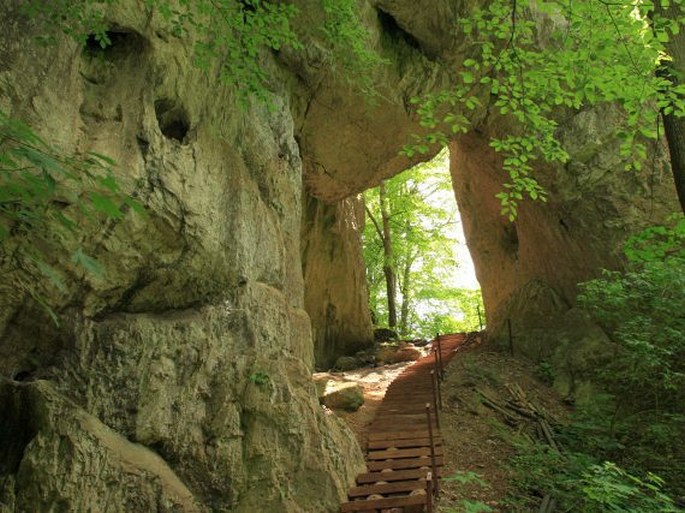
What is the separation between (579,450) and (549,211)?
25.3 feet

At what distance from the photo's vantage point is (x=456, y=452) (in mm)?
9211

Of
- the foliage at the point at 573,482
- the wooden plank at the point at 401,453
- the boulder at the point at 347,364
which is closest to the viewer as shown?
the foliage at the point at 573,482

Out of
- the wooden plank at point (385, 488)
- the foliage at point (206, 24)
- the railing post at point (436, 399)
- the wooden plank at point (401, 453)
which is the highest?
the foliage at point (206, 24)

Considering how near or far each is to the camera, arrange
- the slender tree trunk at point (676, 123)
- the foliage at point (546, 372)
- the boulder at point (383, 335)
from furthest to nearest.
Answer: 1. the boulder at point (383, 335)
2. the foliage at point (546, 372)
3. the slender tree trunk at point (676, 123)

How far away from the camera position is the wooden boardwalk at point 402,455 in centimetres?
677

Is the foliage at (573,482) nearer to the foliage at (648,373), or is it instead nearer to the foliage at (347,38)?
the foliage at (648,373)

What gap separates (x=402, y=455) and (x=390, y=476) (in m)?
0.79

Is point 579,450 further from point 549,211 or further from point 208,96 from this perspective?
point 208,96

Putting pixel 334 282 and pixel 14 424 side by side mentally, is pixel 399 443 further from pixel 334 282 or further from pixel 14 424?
pixel 334 282

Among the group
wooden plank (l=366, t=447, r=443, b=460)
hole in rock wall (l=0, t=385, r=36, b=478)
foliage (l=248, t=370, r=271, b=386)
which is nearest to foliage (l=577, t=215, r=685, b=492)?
wooden plank (l=366, t=447, r=443, b=460)

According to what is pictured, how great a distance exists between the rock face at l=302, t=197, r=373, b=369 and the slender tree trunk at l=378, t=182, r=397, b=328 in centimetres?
346

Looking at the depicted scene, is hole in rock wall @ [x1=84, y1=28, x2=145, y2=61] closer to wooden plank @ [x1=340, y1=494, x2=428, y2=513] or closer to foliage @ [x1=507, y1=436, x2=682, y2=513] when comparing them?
wooden plank @ [x1=340, y1=494, x2=428, y2=513]

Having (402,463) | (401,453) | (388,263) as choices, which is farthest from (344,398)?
(388,263)

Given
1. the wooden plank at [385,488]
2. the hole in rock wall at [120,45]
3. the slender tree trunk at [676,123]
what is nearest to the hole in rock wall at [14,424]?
the hole in rock wall at [120,45]
